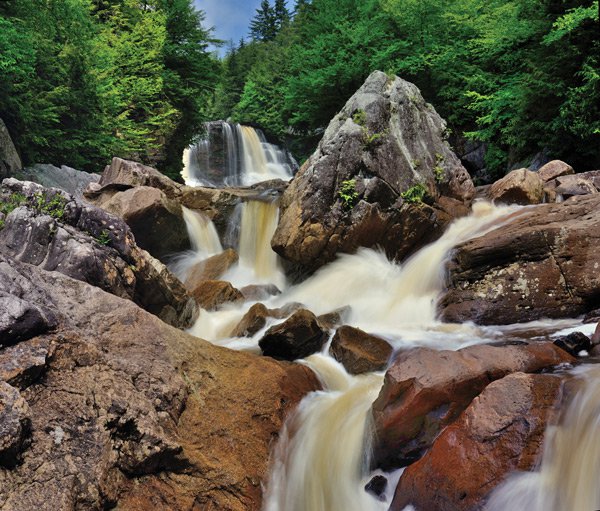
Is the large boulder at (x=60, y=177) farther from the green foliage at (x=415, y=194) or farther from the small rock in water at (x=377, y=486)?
the small rock in water at (x=377, y=486)

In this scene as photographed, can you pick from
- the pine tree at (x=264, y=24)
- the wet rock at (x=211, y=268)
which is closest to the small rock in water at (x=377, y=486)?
the wet rock at (x=211, y=268)

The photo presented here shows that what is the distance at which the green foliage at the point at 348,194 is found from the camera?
9.77 m

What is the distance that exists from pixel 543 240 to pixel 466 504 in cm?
528

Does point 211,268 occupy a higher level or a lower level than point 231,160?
lower

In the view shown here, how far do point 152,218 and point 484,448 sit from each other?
29.5ft

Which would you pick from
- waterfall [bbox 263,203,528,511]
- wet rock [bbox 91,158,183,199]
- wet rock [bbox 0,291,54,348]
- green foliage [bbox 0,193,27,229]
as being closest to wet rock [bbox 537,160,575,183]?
waterfall [bbox 263,203,528,511]

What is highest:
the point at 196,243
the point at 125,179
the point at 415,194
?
the point at 415,194

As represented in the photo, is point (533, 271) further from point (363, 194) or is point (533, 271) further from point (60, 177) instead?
point (60, 177)

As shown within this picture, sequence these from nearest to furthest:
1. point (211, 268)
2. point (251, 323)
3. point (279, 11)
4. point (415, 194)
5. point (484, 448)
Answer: point (484, 448)
point (251, 323)
point (415, 194)
point (211, 268)
point (279, 11)

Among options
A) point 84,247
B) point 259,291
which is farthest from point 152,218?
point 84,247

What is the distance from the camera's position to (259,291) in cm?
998

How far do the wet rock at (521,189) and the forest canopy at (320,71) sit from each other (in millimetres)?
1828

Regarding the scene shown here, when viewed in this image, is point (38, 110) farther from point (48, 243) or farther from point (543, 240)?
point (543, 240)

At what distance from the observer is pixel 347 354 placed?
5.86 meters
